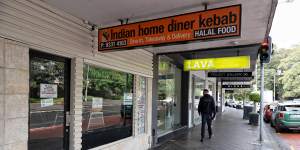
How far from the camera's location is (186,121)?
13055mm

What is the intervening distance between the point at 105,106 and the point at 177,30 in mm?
3151

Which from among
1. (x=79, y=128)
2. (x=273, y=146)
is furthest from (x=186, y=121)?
(x=79, y=128)

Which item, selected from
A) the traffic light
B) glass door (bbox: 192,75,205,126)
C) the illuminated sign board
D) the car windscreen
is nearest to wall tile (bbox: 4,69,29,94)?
the illuminated sign board

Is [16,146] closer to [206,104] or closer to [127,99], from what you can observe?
[127,99]

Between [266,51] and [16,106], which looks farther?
[266,51]

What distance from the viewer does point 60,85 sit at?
505cm

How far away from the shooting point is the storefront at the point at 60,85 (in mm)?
3936

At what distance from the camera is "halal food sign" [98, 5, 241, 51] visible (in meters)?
4.00

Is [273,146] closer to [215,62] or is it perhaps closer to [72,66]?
[215,62]

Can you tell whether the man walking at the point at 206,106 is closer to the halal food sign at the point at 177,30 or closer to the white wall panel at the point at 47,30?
the white wall panel at the point at 47,30

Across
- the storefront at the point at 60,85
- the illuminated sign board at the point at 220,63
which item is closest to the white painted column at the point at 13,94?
the storefront at the point at 60,85

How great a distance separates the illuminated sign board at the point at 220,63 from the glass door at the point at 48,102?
5.52 metres

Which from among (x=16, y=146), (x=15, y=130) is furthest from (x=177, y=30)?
(x=16, y=146)

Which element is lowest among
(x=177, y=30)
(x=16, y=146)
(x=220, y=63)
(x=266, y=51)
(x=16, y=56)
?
(x=16, y=146)
